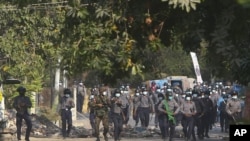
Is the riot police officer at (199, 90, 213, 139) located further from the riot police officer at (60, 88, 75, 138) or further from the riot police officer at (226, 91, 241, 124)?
the riot police officer at (60, 88, 75, 138)

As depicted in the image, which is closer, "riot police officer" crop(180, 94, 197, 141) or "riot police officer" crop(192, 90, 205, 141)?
"riot police officer" crop(180, 94, 197, 141)

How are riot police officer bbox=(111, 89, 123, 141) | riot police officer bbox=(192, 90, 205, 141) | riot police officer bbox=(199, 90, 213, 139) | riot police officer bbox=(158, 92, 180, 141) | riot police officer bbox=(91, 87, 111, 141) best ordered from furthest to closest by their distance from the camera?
riot police officer bbox=(199, 90, 213, 139) < riot police officer bbox=(192, 90, 205, 141) < riot police officer bbox=(158, 92, 180, 141) < riot police officer bbox=(111, 89, 123, 141) < riot police officer bbox=(91, 87, 111, 141)

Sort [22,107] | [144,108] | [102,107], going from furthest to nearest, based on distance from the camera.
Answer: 1. [144,108]
2. [22,107]
3. [102,107]

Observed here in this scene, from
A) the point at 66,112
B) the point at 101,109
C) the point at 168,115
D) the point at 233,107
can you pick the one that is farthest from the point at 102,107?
the point at 233,107

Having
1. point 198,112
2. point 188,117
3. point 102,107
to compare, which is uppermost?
point 102,107

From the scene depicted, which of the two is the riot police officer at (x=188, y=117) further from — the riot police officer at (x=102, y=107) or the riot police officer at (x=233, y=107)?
the riot police officer at (x=102, y=107)

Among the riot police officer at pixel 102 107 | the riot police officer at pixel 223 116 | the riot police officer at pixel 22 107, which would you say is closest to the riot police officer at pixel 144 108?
the riot police officer at pixel 223 116

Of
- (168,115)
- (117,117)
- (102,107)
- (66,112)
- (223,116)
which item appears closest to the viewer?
(102,107)

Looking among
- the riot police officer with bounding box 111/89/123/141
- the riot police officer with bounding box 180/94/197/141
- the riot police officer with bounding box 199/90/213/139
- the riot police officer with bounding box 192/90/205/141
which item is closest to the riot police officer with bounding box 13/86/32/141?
the riot police officer with bounding box 111/89/123/141

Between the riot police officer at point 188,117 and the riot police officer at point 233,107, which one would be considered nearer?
the riot police officer at point 188,117

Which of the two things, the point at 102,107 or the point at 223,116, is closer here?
the point at 102,107

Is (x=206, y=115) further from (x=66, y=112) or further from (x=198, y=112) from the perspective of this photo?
(x=66, y=112)

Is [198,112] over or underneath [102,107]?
underneath

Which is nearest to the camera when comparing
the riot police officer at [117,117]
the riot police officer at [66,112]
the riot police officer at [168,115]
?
the riot police officer at [117,117]
